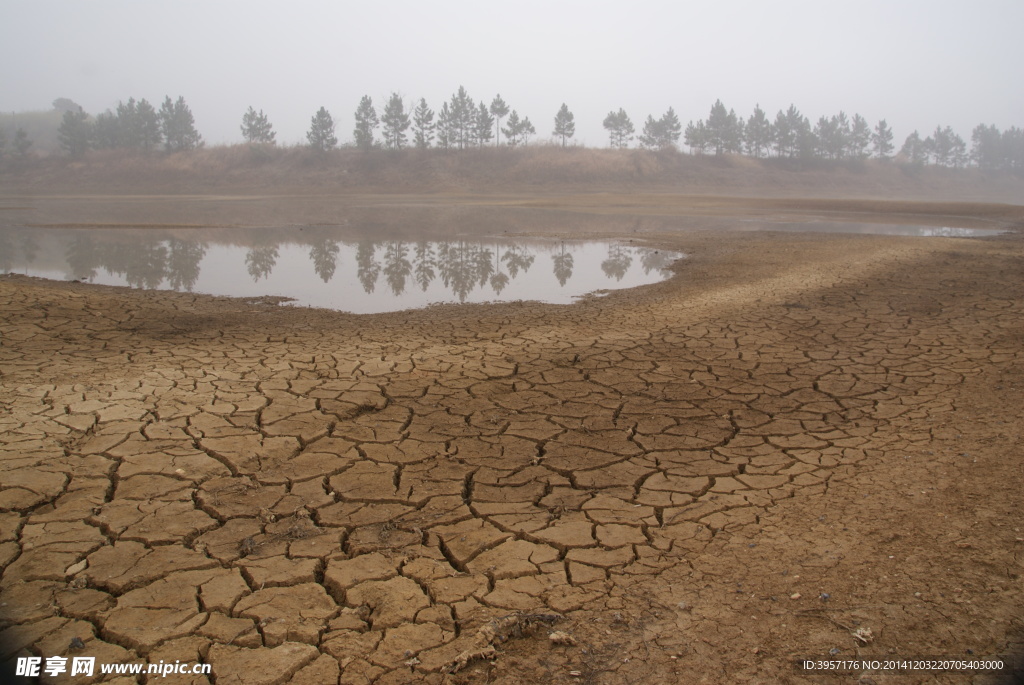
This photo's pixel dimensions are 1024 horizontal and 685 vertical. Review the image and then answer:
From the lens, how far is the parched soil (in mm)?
2352

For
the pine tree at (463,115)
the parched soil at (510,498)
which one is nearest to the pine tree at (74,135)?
the pine tree at (463,115)

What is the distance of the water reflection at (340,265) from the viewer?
32.0 ft

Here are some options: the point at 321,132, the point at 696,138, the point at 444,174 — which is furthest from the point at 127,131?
the point at 696,138

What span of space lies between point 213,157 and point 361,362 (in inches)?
2224

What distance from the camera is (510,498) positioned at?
3.55m

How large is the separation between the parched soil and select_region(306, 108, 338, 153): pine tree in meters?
53.8

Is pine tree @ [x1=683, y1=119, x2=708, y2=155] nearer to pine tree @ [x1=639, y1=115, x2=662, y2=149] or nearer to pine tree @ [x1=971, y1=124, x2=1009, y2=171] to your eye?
pine tree @ [x1=639, y1=115, x2=662, y2=149]

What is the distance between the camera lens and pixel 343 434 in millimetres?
4340

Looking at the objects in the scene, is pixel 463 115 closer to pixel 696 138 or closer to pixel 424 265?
pixel 696 138

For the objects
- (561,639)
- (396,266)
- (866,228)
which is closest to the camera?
(561,639)

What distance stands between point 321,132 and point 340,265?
163ft

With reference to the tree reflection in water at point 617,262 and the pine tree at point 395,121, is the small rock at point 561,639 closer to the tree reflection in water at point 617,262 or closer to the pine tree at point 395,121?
the tree reflection in water at point 617,262

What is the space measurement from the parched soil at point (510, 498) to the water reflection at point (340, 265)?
263 cm

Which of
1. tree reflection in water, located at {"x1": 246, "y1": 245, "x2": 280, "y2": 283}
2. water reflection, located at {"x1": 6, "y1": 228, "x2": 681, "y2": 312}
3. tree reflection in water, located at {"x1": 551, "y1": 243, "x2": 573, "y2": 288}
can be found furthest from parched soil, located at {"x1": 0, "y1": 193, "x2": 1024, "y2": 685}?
tree reflection in water, located at {"x1": 246, "y1": 245, "x2": 280, "y2": 283}
